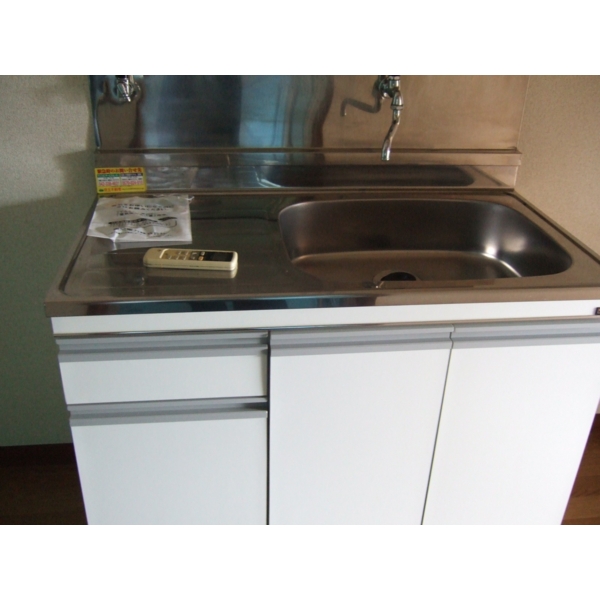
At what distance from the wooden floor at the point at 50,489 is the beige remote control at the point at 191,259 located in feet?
2.90

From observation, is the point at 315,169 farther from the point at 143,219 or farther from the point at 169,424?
the point at 169,424

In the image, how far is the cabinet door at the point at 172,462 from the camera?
1138 mm

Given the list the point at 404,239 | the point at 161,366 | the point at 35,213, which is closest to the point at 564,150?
the point at 404,239

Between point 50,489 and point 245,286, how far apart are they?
1.06 metres

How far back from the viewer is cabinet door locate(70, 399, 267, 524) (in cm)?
114

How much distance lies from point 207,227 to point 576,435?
3.05 ft

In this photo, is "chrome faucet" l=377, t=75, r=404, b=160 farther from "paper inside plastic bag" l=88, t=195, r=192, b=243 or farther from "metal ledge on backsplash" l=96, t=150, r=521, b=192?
"paper inside plastic bag" l=88, t=195, r=192, b=243

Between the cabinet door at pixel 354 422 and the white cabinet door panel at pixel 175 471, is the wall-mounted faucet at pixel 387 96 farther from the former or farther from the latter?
the white cabinet door panel at pixel 175 471

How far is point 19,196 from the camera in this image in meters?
1.47

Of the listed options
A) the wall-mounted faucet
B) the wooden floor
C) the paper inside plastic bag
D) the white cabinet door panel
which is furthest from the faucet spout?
the wooden floor

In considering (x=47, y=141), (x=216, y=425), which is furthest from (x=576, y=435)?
(x=47, y=141)

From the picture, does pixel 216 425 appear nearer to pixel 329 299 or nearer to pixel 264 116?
pixel 329 299

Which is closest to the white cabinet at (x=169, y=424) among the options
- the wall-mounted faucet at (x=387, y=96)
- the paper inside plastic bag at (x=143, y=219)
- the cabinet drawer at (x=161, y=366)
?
the cabinet drawer at (x=161, y=366)

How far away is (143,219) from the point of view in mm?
1323
